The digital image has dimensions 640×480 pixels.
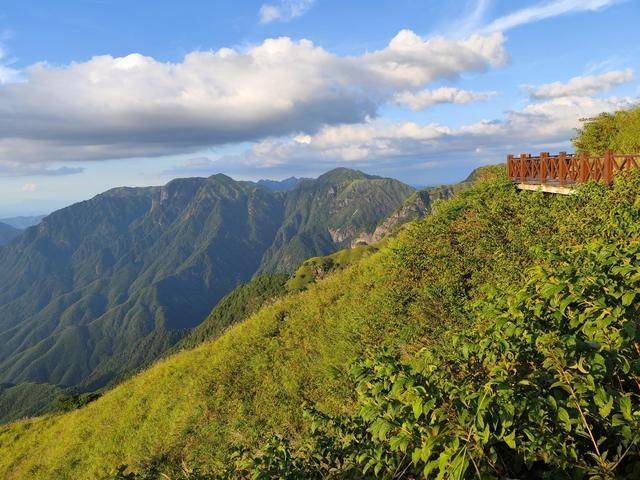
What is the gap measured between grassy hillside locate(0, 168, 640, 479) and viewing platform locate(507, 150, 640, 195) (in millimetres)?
1031

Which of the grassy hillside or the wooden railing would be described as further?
the wooden railing

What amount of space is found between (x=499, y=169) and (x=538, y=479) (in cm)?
2323

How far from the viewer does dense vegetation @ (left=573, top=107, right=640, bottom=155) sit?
84.8 feet

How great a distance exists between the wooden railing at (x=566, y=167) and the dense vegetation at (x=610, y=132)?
25.6 ft

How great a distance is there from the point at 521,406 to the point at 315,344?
1581cm

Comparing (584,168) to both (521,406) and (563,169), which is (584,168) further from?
(521,406)

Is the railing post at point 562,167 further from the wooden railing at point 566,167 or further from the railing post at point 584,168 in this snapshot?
the railing post at point 584,168

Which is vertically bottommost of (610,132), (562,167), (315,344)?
(315,344)

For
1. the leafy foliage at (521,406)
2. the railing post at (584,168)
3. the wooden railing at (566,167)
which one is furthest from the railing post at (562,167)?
the leafy foliage at (521,406)

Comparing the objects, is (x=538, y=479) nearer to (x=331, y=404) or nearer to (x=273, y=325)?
(x=331, y=404)

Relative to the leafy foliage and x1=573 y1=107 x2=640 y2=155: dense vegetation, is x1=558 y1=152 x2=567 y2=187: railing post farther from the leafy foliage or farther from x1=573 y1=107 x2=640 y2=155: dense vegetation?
the leafy foliage

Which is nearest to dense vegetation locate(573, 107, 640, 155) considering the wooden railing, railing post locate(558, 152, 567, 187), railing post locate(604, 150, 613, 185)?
the wooden railing

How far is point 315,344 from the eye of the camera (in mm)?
18891

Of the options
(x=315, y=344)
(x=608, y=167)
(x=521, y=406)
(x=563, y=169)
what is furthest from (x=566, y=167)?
(x=521, y=406)
